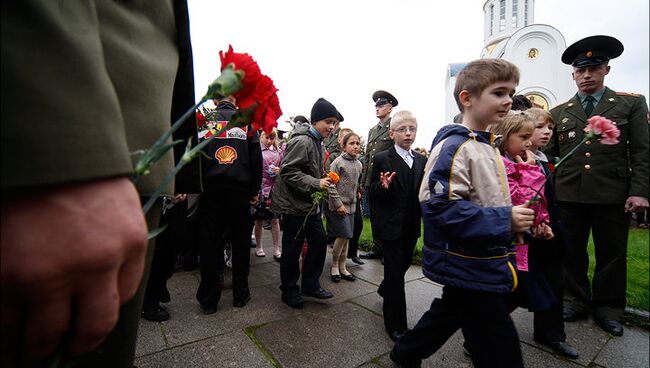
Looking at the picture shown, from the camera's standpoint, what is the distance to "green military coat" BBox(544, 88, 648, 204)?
132 inches

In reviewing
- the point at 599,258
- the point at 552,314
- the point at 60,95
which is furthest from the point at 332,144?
the point at 60,95

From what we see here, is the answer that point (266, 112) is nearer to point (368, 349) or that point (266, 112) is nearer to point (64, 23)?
point (64, 23)

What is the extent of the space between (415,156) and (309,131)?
125 centimetres

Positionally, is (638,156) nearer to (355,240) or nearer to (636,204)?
(636,204)

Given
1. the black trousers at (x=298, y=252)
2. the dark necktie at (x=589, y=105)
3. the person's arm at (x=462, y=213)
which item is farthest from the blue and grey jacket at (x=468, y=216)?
the dark necktie at (x=589, y=105)

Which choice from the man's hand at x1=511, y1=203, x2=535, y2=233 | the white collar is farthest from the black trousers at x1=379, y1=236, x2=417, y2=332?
the man's hand at x1=511, y1=203, x2=535, y2=233

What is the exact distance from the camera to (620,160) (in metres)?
3.42

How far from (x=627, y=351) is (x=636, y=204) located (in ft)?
4.45

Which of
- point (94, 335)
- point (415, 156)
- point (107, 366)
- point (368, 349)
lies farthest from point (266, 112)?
point (415, 156)

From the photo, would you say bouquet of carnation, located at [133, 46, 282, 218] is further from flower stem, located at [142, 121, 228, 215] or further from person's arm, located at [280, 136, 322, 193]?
person's arm, located at [280, 136, 322, 193]

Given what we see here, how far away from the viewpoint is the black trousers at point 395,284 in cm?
291

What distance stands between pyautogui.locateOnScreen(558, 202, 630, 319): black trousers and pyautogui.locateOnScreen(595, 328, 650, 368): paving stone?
0.73ft

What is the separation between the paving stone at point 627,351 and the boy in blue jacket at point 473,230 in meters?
1.56

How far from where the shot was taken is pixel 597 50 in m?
3.51
